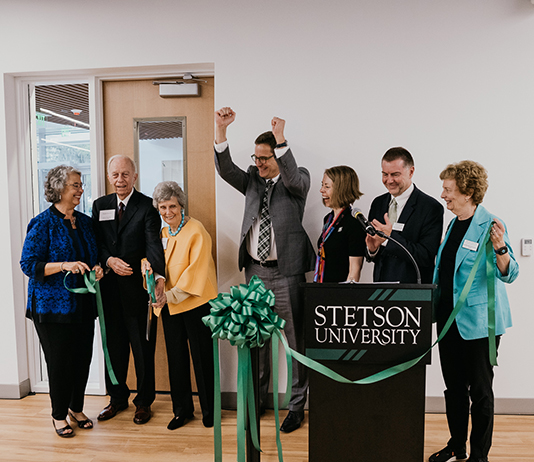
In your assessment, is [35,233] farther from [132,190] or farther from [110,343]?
[110,343]

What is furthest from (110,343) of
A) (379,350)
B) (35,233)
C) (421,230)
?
(421,230)

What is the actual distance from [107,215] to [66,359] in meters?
0.97

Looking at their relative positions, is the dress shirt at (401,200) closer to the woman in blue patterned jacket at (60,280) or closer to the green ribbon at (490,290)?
the green ribbon at (490,290)

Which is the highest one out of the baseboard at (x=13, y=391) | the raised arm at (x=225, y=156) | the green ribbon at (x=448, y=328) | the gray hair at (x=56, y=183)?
the raised arm at (x=225, y=156)

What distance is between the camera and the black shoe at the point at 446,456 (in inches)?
88.9

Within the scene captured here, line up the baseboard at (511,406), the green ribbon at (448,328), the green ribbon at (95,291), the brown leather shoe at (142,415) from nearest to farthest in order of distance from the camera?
the green ribbon at (448,328), the green ribbon at (95,291), the brown leather shoe at (142,415), the baseboard at (511,406)

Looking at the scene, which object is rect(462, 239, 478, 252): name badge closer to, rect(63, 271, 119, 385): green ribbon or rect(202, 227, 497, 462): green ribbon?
rect(202, 227, 497, 462): green ribbon

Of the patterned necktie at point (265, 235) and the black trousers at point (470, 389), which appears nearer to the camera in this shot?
the black trousers at point (470, 389)

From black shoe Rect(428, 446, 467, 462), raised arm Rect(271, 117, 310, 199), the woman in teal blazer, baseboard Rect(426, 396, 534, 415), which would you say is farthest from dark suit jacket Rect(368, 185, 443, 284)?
baseboard Rect(426, 396, 534, 415)

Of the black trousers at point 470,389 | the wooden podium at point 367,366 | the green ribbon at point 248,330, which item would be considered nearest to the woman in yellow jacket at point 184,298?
the green ribbon at point 248,330

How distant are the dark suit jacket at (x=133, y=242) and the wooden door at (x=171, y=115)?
1.58 ft

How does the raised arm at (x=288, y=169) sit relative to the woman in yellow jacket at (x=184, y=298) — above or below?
above

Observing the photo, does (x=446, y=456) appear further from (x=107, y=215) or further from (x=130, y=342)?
(x=107, y=215)

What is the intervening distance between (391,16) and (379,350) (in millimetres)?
2312
